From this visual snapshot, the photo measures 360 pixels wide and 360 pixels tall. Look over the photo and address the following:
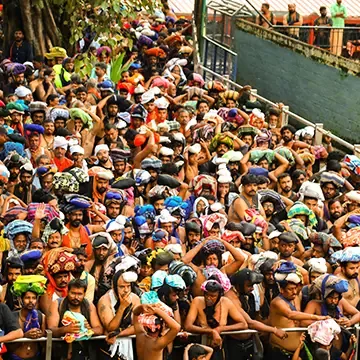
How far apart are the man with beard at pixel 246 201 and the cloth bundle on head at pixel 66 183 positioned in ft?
5.67

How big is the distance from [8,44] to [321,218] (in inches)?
333

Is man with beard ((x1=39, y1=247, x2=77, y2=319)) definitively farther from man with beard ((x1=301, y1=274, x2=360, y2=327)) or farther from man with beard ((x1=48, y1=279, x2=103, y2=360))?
man with beard ((x1=301, y1=274, x2=360, y2=327))

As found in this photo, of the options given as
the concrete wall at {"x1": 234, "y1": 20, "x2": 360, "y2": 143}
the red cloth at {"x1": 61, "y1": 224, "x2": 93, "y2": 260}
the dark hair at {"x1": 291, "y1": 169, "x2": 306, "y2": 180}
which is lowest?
the concrete wall at {"x1": 234, "y1": 20, "x2": 360, "y2": 143}

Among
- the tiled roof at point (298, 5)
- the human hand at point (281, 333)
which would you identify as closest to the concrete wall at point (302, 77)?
the tiled roof at point (298, 5)

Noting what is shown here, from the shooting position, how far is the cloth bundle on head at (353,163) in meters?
17.5

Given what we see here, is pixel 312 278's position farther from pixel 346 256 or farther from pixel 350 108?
pixel 350 108

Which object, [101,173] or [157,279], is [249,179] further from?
[157,279]

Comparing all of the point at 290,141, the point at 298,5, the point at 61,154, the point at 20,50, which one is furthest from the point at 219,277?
the point at 298,5

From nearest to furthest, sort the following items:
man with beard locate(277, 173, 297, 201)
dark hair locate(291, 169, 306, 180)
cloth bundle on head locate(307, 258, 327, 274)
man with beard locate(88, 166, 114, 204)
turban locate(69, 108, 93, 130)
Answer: cloth bundle on head locate(307, 258, 327, 274)
man with beard locate(88, 166, 114, 204)
man with beard locate(277, 173, 297, 201)
dark hair locate(291, 169, 306, 180)
turban locate(69, 108, 93, 130)

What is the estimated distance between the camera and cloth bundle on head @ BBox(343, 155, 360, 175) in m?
17.5

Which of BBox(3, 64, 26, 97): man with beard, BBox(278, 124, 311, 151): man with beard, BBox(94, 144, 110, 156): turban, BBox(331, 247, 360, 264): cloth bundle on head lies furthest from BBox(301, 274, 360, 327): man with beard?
BBox(3, 64, 26, 97): man with beard

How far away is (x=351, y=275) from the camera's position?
1388cm

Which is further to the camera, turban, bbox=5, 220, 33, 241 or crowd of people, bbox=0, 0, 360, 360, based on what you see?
turban, bbox=5, 220, 33, 241

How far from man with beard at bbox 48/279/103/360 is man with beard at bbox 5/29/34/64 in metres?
9.54
